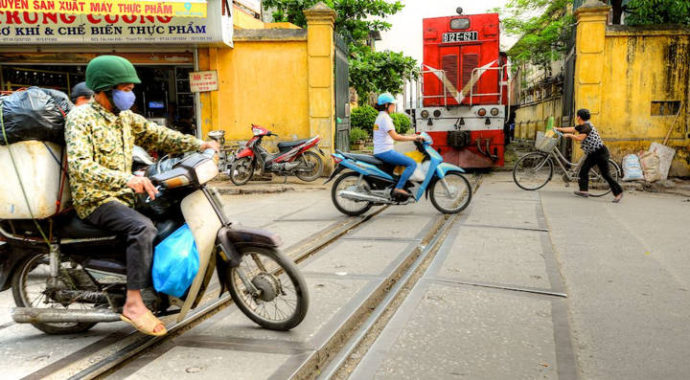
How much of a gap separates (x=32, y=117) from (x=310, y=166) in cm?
897

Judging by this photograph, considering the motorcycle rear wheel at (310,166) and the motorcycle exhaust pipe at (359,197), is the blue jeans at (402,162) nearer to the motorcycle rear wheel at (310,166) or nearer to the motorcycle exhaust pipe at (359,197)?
the motorcycle exhaust pipe at (359,197)

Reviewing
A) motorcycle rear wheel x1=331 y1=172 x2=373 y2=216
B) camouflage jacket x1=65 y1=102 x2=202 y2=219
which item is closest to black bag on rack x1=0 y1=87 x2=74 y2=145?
camouflage jacket x1=65 y1=102 x2=202 y2=219

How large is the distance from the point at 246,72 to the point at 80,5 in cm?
373

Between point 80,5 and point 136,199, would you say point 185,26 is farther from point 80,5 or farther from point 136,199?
point 136,199

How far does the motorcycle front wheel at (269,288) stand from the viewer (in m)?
3.48

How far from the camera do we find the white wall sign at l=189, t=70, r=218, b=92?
501 inches

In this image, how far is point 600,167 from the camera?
980cm

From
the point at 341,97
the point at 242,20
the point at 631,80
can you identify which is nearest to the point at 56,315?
the point at 341,97

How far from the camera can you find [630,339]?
3.56 m

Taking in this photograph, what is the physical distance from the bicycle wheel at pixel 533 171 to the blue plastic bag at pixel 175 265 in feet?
28.2

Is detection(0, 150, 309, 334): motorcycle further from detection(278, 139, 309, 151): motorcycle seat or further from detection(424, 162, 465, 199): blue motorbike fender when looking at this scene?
detection(278, 139, 309, 151): motorcycle seat

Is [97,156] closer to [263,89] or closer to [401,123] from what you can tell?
[263,89]

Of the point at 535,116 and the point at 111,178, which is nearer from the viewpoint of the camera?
the point at 111,178

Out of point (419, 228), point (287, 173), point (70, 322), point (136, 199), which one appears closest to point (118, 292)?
point (70, 322)
